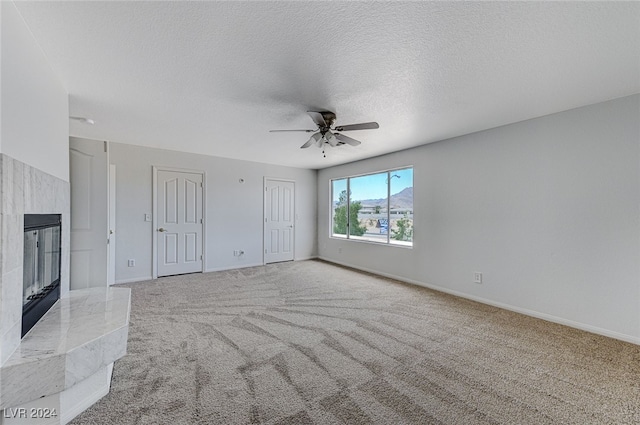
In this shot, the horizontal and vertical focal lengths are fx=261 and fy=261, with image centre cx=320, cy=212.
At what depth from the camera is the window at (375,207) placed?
15.9 ft

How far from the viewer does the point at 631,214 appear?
8.30 ft

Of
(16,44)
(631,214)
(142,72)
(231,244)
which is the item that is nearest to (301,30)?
(142,72)

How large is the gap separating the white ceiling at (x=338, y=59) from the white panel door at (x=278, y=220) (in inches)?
120

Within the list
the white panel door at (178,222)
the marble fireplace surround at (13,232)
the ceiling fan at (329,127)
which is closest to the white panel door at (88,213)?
the marble fireplace surround at (13,232)

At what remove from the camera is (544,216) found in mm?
3080

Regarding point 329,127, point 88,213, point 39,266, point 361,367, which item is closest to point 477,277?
point 361,367

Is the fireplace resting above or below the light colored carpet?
above

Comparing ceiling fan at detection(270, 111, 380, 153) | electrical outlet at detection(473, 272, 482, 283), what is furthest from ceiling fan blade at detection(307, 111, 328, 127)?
electrical outlet at detection(473, 272, 482, 283)

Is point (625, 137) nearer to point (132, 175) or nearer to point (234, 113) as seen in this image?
point (234, 113)

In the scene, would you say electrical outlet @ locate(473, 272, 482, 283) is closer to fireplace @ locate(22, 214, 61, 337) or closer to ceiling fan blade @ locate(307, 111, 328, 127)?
ceiling fan blade @ locate(307, 111, 328, 127)

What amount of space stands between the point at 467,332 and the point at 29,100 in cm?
408

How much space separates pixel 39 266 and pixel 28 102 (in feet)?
3.84

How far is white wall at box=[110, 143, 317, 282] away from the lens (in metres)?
4.49

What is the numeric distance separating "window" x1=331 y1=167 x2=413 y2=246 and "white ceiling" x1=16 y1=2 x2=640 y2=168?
178 cm
